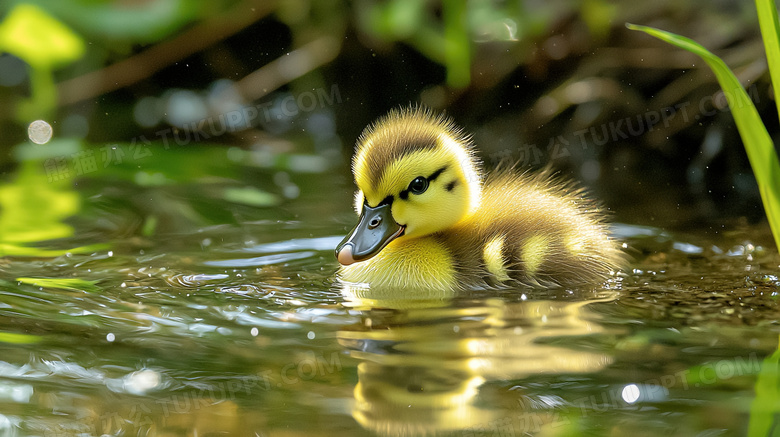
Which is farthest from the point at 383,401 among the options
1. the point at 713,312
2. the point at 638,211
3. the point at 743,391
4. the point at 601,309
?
the point at 638,211

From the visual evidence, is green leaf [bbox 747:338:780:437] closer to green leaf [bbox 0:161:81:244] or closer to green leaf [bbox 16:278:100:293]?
green leaf [bbox 16:278:100:293]

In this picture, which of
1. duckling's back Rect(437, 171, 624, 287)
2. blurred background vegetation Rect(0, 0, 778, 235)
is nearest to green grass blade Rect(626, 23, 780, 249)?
duckling's back Rect(437, 171, 624, 287)

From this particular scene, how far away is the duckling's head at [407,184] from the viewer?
282 cm

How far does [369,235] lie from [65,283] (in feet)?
2.96

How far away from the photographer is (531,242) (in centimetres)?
286

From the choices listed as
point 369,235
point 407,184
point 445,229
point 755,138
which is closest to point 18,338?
point 369,235

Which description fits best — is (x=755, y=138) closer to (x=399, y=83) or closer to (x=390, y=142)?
(x=390, y=142)

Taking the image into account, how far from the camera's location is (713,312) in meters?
2.48

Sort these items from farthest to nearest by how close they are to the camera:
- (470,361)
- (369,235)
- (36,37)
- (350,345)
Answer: (36,37) < (369,235) < (350,345) < (470,361)

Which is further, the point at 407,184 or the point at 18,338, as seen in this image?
the point at 407,184

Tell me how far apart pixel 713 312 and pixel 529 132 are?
2.58 m

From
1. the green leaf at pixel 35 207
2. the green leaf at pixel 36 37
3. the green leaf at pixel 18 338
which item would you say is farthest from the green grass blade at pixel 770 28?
the green leaf at pixel 36 37

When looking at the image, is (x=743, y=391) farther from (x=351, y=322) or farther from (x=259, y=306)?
(x=259, y=306)

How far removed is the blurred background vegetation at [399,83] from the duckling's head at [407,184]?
105cm
